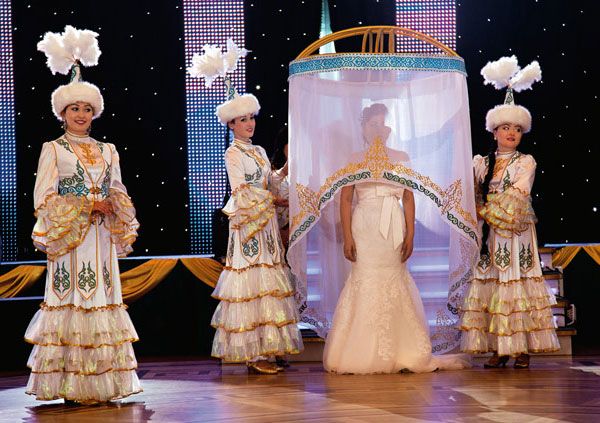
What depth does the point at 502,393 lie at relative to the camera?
18.4 feet

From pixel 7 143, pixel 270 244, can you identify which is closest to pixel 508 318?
pixel 270 244

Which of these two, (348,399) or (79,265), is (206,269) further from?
(348,399)

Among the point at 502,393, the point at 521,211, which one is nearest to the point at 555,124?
the point at 521,211

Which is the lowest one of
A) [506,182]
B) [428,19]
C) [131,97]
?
[506,182]

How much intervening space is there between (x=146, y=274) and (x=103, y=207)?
9.99ft

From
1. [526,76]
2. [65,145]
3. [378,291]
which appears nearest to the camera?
[65,145]

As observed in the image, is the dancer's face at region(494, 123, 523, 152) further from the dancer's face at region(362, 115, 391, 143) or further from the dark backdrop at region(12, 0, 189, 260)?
the dark backdrop at region(12, 0, 189, 260)

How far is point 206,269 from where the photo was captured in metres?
8.55

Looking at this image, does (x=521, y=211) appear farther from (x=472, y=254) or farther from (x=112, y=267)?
(x=112, y=267)

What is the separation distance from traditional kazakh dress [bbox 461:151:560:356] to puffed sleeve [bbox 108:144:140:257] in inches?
87.4

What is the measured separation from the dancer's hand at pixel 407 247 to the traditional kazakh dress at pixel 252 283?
2.44 ft

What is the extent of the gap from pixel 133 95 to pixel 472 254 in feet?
13.2

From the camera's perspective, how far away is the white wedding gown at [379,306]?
6438 mm

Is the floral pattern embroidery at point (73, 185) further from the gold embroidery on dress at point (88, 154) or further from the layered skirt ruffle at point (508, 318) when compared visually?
the layered skirt ruffle at point (508, 318)
